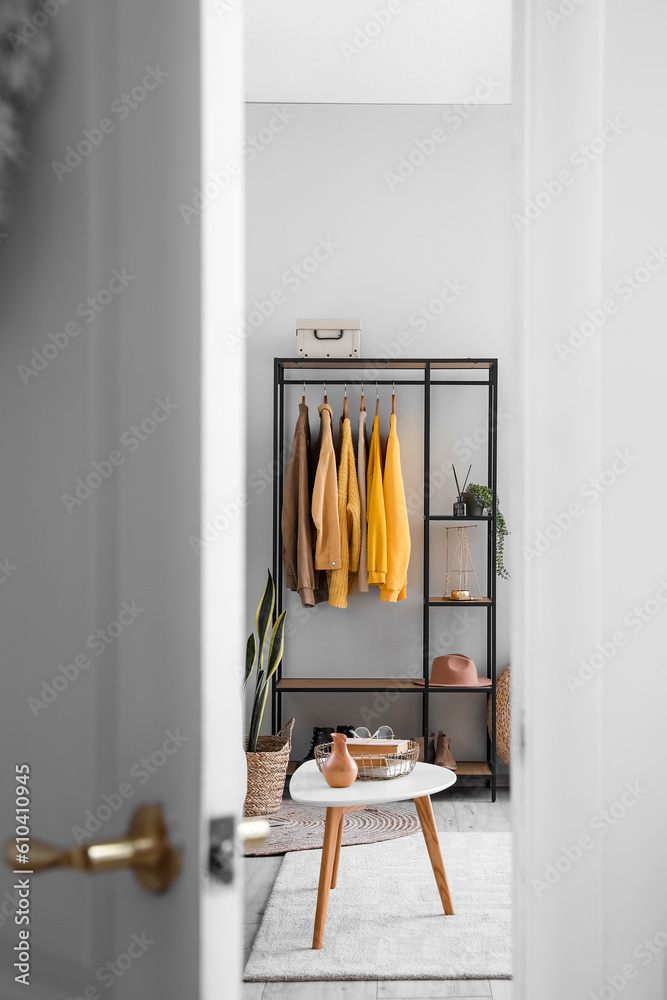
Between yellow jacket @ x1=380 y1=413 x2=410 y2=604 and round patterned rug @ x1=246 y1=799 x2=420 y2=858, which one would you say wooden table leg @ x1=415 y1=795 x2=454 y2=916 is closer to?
round patterned rug @ x1=246 y1=799 x2=420 y2=858

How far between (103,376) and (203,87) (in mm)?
320

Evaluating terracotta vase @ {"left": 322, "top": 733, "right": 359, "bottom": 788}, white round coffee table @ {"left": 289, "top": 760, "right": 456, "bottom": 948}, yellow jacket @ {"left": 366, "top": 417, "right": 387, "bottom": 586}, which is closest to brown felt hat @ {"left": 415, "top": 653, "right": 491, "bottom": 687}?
yellow jacket @ {"left": 366, "top": 417, "right": 387, "bottom": 586}

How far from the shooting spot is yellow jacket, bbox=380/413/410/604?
3840mm

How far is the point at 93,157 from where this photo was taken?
2.88 ft

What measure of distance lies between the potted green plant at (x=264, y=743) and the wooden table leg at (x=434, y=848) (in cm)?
106

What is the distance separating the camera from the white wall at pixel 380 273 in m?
4.15

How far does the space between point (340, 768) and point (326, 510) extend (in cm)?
163

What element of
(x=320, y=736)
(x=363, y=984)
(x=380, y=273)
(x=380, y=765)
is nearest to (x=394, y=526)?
(x=320, y=736)

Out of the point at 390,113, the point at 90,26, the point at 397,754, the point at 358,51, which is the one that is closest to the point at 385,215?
the point at 390,113

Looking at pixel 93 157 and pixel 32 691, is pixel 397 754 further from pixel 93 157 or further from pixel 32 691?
pixel 93 157

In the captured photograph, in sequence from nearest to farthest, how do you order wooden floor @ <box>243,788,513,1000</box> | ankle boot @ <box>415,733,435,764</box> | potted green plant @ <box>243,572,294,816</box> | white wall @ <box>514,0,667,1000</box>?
white wall @ <box>514,0,667,1000</box> < wooden floor @ <box>243,788,513,1000</box> < potted green plant @ <box>243,572,294,816</box> < ankle boot @ <box>415,733,435,764</box>

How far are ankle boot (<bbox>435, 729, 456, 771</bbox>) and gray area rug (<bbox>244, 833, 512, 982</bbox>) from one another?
689mm

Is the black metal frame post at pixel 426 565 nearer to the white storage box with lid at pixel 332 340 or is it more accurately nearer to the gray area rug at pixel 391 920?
the white storage box with lid at pixel 332 340

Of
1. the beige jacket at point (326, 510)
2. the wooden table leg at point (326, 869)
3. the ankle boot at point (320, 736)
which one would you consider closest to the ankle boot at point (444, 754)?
the ankle boot at point (320, 736)
